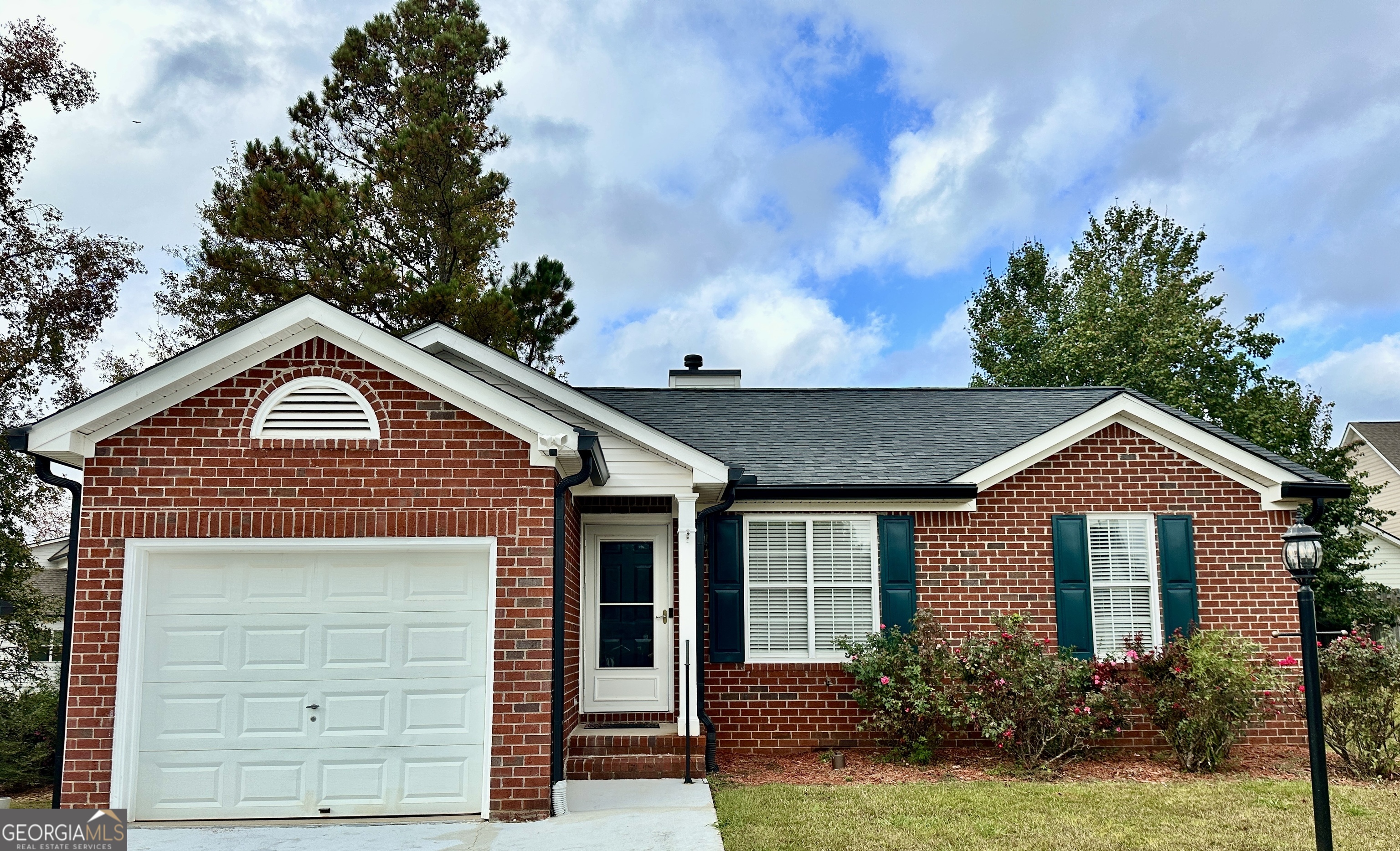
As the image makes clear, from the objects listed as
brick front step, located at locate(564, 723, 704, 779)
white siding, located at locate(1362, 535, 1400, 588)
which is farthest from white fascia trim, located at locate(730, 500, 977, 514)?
white siding, located at locate(1362, 535, 1400, 588)

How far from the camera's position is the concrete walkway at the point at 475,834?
6352mm

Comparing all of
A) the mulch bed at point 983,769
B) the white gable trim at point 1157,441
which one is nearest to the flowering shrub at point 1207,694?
the mulch bed at point 983,769

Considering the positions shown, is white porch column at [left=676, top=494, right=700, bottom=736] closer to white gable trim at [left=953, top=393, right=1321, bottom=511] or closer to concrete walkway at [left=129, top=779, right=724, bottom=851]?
concrete walkway at [left=129, top=779, right=724, bottom=851]

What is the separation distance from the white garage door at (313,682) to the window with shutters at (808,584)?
3662 millimetres

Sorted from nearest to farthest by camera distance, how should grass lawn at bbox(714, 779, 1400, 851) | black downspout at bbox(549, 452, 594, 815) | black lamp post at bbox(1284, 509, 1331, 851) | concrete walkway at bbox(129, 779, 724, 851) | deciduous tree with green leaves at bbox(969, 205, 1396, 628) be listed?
black lamp post at bbox(1284, 509, 1331, 851), concrete walkway at bbox(129, 779, 724, 851), grass lawn at bbox(714, 779, 1400, 851), black downspout at bbox(549, 452, 594, 815), deciduous tree with green leaves at bbox(969, 205, 1396, 628)

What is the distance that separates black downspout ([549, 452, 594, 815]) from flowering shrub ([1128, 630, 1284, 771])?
18.6 ft

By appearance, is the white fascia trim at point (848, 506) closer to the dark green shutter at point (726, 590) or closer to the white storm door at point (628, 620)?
the dark green shutter at point (726, 590)

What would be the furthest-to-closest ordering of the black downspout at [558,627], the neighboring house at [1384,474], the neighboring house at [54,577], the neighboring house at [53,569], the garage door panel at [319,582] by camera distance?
the neighboring house at [1384,474], the neighboring house at [53,569], the neighboring house at [54,577], the black downspout at [558,627], the garage door panel at [319,582]

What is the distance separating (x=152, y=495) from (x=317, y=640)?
160 cm

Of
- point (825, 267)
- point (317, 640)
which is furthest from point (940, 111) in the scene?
point (317, 640)

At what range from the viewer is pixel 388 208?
22.2 metres

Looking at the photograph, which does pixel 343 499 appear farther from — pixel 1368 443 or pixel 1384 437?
pixel 1384 437

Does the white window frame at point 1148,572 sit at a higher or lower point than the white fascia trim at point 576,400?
lower

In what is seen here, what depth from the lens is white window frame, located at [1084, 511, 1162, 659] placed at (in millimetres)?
10125
